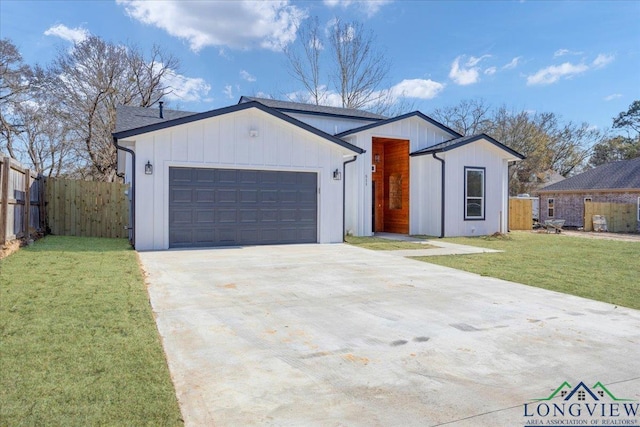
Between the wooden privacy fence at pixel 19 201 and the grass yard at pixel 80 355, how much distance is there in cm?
284

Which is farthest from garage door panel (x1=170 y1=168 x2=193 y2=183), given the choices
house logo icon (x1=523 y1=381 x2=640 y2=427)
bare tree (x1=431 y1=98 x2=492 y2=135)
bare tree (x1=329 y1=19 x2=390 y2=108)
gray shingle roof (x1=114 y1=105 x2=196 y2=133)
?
bare tree (x1=431 y1=98 x2=492 y2=135)

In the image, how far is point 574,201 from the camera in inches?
998

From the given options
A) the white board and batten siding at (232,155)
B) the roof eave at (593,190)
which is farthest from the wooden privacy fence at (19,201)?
the roof eave at (593,190)

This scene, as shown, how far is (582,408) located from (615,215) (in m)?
23.9

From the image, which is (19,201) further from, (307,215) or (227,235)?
(307,215)

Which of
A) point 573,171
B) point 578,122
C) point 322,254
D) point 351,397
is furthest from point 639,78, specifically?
point 351,397

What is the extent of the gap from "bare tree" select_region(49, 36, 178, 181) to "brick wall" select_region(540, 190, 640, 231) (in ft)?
86.2

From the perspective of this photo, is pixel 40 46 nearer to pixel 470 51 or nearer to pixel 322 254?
pixel 322 254

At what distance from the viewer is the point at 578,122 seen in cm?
3719

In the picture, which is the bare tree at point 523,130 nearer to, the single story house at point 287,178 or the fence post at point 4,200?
the single story house at point 287,178

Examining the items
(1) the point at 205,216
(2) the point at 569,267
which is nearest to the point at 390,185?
(1) the point at 205,216

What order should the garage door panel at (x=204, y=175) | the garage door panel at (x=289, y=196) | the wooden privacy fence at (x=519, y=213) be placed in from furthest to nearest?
the wooden privacy fence at (x=519, y=213), the garage door panel at (x=289, y=196), the garage door panel at (x=204, y=175)

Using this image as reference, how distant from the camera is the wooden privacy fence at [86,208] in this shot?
12567 mm

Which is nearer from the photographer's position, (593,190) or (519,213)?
(519,213)
